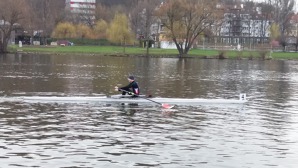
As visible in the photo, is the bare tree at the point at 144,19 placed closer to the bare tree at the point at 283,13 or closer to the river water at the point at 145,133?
the bare tree at the point at 283,13

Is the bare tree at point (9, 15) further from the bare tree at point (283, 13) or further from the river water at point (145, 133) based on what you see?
the bare tree at point (283, 13)

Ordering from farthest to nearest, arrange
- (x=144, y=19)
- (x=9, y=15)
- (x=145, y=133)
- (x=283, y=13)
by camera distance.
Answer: (x=283, y=13), (x=144, y=19), (x=9, y=15), (x=145, y=133)

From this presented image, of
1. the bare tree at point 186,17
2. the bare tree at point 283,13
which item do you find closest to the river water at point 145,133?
the bare tree at point 186,17

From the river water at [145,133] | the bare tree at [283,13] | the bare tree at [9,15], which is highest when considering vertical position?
the bare tree at [283,13]

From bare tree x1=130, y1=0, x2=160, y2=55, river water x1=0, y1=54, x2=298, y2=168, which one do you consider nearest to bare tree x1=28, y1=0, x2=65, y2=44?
bare tree x1=130, y1=0, x2=160, y2=55

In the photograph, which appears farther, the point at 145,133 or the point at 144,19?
the point at 144,19

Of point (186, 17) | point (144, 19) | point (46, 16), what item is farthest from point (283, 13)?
point (46, 16)

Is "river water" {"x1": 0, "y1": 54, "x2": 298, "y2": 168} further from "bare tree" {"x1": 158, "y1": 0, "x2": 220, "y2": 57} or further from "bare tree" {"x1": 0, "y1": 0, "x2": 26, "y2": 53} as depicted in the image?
"bare tree" {"x1": 158, "y1": 0, "x2": 220, "y2": 57}

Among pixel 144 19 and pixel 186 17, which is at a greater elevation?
pixel 144 19

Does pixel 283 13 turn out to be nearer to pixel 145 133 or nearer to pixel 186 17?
pixel 186 17

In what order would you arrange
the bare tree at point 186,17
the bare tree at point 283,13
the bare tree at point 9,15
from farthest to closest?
1. the bare tree at point 283,13
2. the bare tree at point 186,17
3. the bare tree at point 9,15

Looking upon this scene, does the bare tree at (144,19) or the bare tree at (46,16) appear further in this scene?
the bare tree at (46,16)

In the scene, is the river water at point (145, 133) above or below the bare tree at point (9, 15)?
below

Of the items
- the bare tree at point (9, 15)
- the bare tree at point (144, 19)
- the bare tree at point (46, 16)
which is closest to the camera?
the bare tree at point (9, 15)
